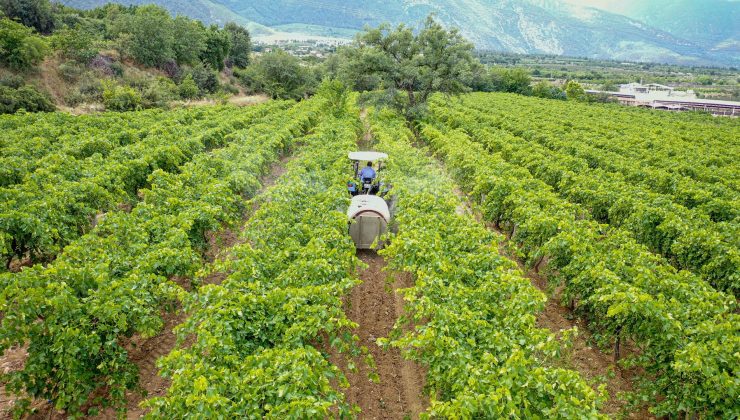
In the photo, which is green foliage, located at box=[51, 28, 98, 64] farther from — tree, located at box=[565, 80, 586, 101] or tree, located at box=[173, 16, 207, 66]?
tree, located at box=[565, 80, 586, 101]

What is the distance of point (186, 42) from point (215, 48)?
7846mm

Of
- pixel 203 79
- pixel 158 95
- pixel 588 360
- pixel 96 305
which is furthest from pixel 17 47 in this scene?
pixel 588 360

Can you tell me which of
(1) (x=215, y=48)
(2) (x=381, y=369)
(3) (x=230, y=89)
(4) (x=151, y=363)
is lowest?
(3) (x=230, y=89)

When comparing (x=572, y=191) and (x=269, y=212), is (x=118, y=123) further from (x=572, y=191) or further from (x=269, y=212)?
(x=572, y=191)

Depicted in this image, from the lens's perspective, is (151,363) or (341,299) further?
(341,299)

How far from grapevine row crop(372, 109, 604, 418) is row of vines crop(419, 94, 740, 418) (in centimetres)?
135

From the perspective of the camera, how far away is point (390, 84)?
1385 inches

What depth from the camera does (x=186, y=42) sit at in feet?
180

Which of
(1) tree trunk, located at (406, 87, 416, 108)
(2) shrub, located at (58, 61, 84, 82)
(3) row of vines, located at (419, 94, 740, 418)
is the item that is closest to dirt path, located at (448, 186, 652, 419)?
(3) row of vines, located at (419, 94, 740, 418)

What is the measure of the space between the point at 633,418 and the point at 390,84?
30944 millimetres

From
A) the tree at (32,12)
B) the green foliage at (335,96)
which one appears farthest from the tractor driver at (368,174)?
the tree at (32,12)

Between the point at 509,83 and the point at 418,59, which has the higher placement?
the point at 418,59

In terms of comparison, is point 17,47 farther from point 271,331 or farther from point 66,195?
point 271,331

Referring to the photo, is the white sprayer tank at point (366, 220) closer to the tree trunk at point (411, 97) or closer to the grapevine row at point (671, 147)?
the grapevine row at point (671, 147)
